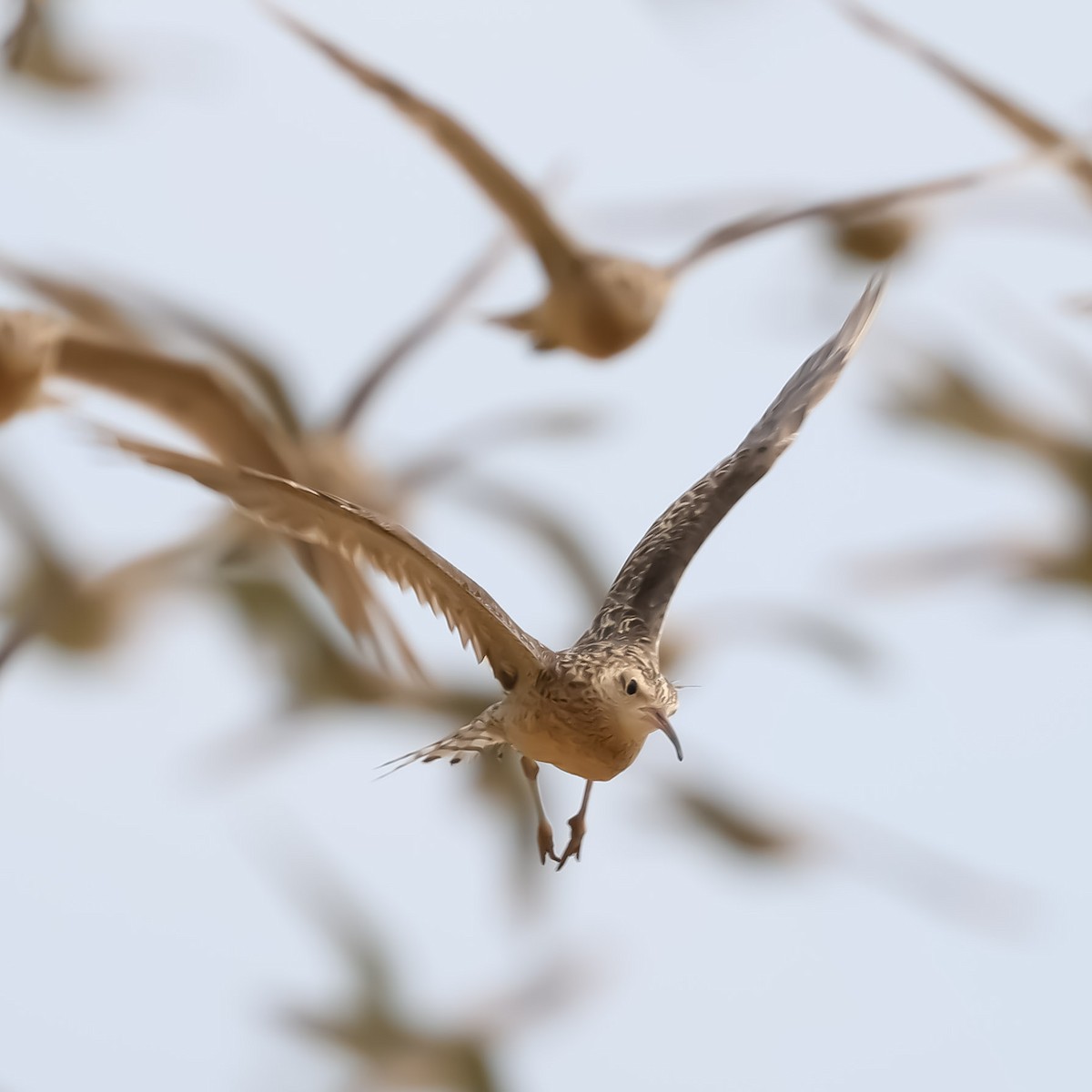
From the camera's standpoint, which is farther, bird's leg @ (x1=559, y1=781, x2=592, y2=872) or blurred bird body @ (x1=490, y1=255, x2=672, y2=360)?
blurred bird body @ (x1=490, y1=255, x2=672, y2=360)

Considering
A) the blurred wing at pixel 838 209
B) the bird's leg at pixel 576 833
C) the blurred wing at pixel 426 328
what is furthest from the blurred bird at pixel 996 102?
the bird's leg at pixel 576 833

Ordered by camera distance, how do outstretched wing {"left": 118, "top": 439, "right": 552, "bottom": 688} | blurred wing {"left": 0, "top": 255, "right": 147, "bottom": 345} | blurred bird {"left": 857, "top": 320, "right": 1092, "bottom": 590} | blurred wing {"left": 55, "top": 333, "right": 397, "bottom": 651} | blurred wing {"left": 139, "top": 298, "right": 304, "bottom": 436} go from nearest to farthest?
outstretched wing {"left": 118, "top": 439, "right": 552, "bottom": 688}, blurred wing {"left": 55, "top": 333, "right": 397, "bottom": 651}, blurred wing {"left": 0, "top": 255, "right": 147, "bottom": 345}, blurred wing {"left": 139, "top": 298, "right": 304, "bottom": 436}, blurred bird {"left": 857, "top": 320, "right": 1092, "bottom": 590}

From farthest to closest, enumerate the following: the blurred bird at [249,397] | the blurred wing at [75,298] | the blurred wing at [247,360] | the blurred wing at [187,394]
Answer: the blurred wing at [247,360]
the blurred wing at [75,298]
the blurred wing at [187,394]
the blurred bird at [249,397]

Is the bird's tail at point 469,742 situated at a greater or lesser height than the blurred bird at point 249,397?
greater

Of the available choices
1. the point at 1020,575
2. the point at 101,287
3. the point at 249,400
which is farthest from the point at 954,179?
the point at 1020,575

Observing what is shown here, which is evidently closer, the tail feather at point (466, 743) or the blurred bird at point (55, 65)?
the tail feather at point (466, 743)

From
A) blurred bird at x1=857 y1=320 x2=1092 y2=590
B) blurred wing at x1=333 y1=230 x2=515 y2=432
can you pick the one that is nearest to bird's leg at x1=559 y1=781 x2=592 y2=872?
blurred wing at x1=333 y1=230 x2=515 y2=432

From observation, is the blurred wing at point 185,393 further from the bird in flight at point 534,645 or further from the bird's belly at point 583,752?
the bird's belly at point 583,752

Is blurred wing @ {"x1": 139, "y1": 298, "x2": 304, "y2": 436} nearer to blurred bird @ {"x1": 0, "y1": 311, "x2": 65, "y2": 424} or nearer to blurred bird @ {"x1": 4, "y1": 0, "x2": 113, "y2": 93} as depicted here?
blurred bird @ {"x1": 4, "y1": 0, "x2": 113, "y2": 93}
